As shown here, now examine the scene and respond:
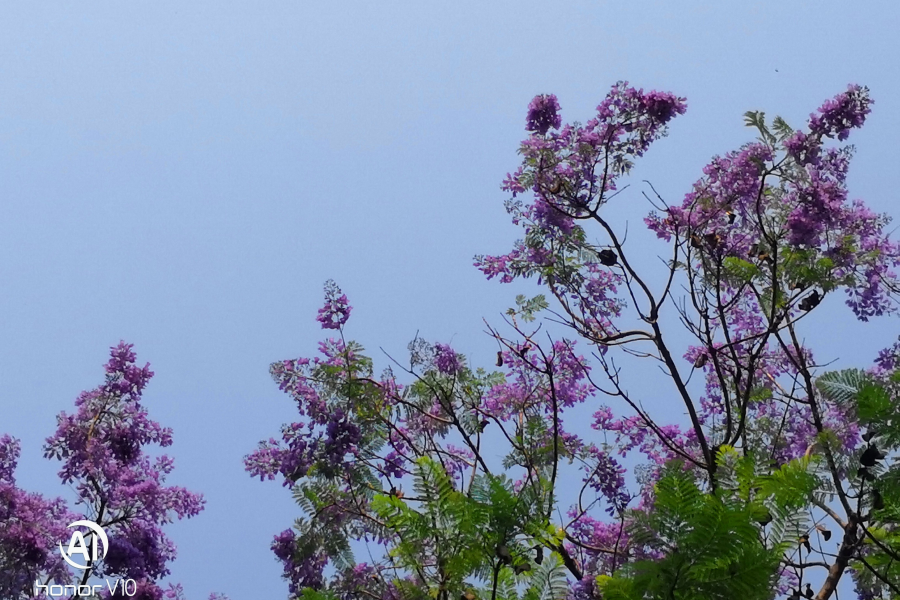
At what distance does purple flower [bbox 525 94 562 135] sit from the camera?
489 cm

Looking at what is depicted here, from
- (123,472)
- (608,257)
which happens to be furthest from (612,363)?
(123,472)

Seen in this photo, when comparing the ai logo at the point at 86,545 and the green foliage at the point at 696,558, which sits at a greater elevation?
the ai logo at the point at 86,545

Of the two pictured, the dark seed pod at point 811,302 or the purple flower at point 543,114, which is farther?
the purple flower at point 543,114

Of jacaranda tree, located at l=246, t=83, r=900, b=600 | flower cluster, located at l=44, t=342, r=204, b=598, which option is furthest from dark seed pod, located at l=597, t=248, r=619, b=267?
flower cluster, located at l=44, t=342, r=204, b=598

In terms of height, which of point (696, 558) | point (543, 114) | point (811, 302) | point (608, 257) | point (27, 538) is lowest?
point (696, 558)

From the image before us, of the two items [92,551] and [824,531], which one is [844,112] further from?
[92,551]

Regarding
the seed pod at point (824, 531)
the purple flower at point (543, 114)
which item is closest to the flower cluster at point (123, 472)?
the purple flower at point (543, 114)

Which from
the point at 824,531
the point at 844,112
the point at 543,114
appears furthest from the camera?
the point at 543,114

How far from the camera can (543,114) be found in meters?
4.92

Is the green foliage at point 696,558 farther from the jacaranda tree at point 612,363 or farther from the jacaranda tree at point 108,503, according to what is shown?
the jacaranda tree at point 108,503

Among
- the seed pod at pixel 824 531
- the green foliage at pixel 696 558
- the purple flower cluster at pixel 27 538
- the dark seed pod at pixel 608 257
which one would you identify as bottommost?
the green foliage at pixel 696 558

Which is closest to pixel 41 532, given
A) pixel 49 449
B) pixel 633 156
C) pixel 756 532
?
pixel 49 449

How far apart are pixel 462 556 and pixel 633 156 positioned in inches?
134

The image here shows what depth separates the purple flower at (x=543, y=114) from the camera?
4887 millimetres
